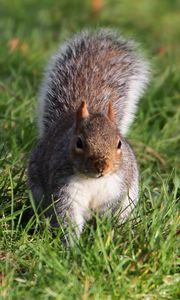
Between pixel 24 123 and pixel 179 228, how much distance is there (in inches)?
42.7

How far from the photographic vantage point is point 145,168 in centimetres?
359

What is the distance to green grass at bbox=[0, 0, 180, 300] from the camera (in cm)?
243

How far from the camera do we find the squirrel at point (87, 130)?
8.71 feet

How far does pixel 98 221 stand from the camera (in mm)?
2619

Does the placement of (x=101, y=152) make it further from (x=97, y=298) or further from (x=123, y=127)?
(x=123, y=127)

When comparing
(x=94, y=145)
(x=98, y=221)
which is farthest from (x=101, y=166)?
(x=98, y=221)

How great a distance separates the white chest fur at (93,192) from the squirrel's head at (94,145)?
0.07 m

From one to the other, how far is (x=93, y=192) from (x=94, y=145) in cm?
21

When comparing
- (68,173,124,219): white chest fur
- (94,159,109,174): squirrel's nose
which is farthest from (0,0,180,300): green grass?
(94,159,109,174): squirrel's nose

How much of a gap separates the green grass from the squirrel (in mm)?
80

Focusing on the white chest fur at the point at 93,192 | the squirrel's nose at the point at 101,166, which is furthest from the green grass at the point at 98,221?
the squirrel's nose at the point at 101,166

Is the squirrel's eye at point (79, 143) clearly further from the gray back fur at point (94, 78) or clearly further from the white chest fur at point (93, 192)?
the gray back fur at point (94, 78)

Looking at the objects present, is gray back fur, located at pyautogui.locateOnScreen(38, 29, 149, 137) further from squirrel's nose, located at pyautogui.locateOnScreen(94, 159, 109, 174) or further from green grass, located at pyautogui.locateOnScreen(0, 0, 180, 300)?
squirrel's nose, located at pyautogui.locateOnScreen(94, 159, 109, 174)

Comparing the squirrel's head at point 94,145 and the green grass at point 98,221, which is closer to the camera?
the green grass at point 98,221
